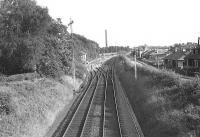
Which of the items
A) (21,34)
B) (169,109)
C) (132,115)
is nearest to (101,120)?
(132,115)

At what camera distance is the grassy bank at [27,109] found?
18609 mm

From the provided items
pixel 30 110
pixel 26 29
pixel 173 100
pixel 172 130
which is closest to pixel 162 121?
pixel 172 130

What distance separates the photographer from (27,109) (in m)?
21.9

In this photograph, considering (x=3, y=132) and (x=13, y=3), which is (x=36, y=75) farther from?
(x=3, y=132)

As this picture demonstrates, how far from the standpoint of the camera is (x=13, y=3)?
39.9 meters

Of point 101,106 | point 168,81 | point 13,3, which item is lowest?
point 101,106

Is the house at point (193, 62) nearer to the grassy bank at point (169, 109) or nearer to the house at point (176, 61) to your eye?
the house at point (176, 61)

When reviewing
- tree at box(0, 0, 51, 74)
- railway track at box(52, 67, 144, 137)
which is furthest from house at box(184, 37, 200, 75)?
tree at box(0, 0, 51, 74)

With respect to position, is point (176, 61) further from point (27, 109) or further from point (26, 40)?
point (27, 109)

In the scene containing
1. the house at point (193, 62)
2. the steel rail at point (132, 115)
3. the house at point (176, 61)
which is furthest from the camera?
the house at point (176, 61)

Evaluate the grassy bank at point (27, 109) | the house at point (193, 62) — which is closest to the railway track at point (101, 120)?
the grassy bank at point (27, 109)

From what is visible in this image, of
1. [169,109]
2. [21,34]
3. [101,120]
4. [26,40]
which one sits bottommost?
[101,120]

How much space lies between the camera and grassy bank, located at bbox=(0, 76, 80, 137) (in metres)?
18.6

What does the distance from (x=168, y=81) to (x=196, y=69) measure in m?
19.8
